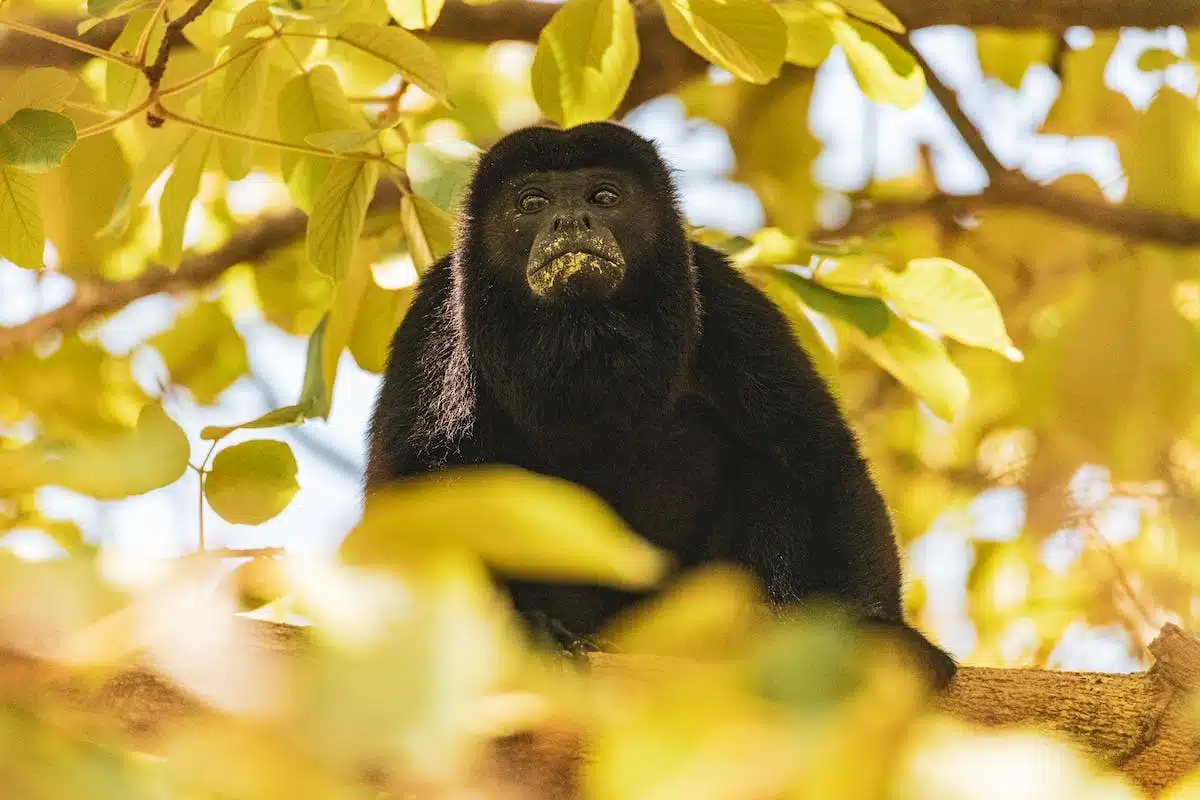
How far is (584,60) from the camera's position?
2236mm

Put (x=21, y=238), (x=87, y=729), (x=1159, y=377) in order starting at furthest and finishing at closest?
(x=1159, y=377)
(x=21, y=238)
(x=87, y=729)

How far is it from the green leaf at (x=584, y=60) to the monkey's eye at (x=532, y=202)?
2.06 feet

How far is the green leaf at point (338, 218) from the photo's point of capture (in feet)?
7.66

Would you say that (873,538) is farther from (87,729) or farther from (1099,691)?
(87,729)

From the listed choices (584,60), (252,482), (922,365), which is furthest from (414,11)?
(922,365)

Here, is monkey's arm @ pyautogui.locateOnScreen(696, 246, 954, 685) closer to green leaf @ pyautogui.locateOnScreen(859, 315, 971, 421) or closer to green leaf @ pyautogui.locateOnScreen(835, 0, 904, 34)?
green leaf @ pyautogui.locateOnScreen(859, 315, 971, 421)

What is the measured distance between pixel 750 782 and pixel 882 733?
0.06 m

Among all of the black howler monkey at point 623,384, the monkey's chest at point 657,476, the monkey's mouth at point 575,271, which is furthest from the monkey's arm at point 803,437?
the monkey's mouth at point 575,271

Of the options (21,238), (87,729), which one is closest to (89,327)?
(21,238)

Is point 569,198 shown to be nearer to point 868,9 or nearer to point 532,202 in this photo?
point 532,202

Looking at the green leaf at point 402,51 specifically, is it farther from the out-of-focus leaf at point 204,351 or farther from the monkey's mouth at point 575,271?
the out-of-focus leaf at point 204,351

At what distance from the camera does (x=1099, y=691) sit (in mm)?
2043

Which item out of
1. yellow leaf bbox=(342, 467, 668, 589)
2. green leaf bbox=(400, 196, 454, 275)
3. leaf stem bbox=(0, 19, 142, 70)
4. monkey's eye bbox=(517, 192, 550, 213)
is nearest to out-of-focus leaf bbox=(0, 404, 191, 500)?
yellow leaf bbox=(342, 467, 668, 589)

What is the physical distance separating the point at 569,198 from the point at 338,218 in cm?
76
